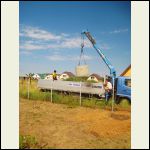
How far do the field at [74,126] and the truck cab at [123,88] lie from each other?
2.37 ft

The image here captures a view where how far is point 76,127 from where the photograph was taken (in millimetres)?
7668

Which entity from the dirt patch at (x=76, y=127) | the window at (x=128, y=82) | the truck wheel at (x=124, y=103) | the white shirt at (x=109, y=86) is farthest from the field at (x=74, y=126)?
the window at (x=128, y=82)

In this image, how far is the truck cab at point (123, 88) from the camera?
37.2 ft

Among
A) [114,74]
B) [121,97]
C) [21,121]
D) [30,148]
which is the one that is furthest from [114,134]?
[114,74]

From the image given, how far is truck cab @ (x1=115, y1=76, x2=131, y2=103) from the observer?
11.3m

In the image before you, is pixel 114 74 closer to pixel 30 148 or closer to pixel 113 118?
pixel 113 118

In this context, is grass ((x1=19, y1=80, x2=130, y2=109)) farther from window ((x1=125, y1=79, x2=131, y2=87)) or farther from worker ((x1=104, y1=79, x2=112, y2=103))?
window ((x1=125, y1=79, x2=131, y2=87))

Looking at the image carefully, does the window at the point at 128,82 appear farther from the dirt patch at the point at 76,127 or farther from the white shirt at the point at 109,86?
the dirt patch at the point at 76,127

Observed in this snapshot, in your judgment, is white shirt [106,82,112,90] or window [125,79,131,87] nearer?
window [125,79,131,87]

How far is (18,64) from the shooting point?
22.9 feet

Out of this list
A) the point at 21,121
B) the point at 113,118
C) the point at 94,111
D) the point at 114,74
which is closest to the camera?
the point at 21,121

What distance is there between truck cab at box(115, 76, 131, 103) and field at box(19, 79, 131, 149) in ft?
2.37

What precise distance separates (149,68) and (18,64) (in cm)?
326

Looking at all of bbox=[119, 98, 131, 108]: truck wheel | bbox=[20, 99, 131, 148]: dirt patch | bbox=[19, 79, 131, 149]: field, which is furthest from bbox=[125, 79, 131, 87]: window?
bbox=[20, 99, 131, 148]: dirt patch
